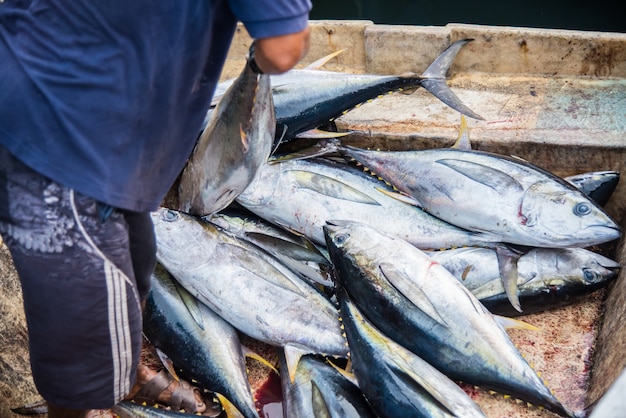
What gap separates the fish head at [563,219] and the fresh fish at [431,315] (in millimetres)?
476

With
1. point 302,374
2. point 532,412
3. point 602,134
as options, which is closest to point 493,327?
point 532,412

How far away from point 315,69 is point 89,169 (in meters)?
2.38

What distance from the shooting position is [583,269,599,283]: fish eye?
3312 mm

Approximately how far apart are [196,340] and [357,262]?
0.75 meters

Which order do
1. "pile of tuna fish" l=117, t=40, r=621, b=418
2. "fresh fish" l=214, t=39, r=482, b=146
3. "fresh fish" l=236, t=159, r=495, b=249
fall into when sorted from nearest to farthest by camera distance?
"pile of tuna fish" l=117, t=40, r=621, b=418
"fresh fish" l=236, t=159, r=495, b=249
"fresh fish" l=214, t=39, r=482, b=146

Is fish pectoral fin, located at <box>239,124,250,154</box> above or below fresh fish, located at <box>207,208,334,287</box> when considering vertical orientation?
above

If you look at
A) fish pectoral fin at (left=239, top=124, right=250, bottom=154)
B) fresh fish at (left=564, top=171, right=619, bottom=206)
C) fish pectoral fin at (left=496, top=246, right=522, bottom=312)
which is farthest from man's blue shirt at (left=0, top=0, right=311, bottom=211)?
fresh fish at (left=564, top=171, right=619, bottom=206)

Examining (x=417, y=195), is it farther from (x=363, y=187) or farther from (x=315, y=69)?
(x=315, y=69)

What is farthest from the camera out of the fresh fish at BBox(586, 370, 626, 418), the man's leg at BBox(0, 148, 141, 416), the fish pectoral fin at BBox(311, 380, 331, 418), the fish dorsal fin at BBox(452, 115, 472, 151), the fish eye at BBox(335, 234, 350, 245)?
the fish dorsal fin at BBox(452, 115, 472, 151)

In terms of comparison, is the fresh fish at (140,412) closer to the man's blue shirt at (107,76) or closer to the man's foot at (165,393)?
the man's foot at (165,393)

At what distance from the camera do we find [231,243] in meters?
3.35

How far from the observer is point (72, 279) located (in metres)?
2.10

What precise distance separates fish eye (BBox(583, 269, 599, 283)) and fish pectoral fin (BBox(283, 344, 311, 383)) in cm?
127

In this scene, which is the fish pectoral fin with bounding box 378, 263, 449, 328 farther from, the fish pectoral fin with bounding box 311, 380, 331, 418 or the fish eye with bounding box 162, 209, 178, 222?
the fish eye with bounding box 162, 209, 178, 222
